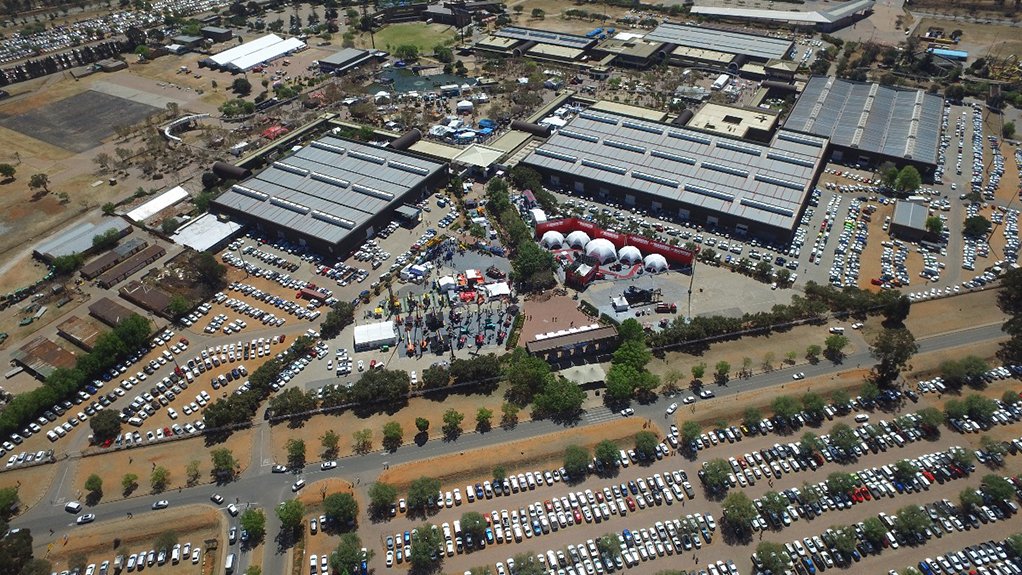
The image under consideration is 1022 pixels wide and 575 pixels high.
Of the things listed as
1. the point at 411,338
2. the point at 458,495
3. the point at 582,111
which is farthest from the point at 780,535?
the point at 582,111

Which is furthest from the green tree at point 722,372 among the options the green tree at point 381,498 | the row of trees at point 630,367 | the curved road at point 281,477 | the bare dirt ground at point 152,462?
the bare dirt ground at point 152,462

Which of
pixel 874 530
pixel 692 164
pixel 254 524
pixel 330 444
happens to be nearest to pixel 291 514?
pixel 254 524

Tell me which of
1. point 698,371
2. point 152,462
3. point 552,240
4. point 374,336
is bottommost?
point 152,462

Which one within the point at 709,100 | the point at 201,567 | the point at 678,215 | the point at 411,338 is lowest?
the point at 201,567

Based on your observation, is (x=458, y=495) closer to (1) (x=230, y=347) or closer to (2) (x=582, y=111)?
(1) (x=230, y=347)

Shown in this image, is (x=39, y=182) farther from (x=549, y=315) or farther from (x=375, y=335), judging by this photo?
(x=549, y=315)

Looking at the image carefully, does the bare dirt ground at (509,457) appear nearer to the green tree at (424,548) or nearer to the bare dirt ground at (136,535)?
the green tree at (424,548)
